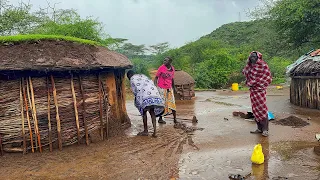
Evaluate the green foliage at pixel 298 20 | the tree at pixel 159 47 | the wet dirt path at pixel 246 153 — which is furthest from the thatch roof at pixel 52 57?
the tree at pixel 159 47

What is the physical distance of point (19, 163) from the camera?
5.75 meters

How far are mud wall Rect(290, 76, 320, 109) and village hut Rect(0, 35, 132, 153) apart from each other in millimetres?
6659

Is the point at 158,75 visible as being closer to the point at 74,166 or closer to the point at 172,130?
the point at 172,130

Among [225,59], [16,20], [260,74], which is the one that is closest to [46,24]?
[16,20]

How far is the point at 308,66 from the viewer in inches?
413

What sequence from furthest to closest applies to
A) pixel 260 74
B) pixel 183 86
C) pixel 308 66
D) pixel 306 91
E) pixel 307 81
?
Result: 1. pixel 183 86
2. pixel 306 91
3. pixel 307 81
4. pixel 308 66
5. pixel 260 74

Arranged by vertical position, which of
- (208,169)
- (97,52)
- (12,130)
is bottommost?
(208,169)

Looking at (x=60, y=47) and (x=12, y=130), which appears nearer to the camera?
(x=12, y=130)

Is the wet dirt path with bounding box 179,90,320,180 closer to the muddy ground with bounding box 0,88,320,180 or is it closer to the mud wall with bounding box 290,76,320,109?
the muddy ground with bounding box 0,88,320,180

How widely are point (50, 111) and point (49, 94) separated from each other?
1.12 feet

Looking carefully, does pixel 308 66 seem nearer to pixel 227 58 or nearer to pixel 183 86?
pixel 183 86

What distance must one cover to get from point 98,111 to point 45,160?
5.41 ft

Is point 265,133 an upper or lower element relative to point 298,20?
lower

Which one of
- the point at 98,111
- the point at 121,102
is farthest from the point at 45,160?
the point at 121,102
